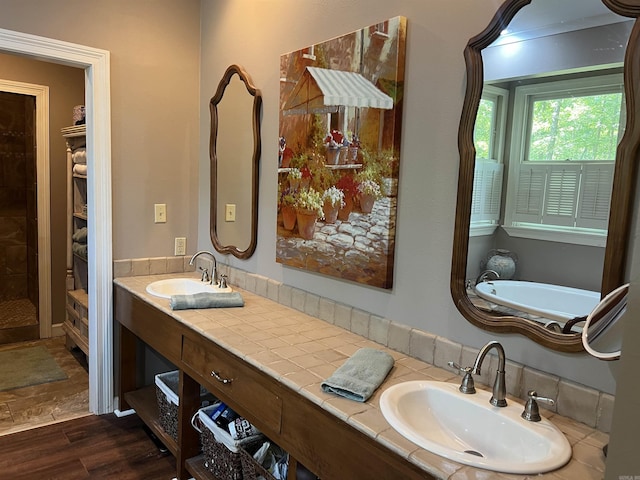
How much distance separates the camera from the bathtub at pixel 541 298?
133cm

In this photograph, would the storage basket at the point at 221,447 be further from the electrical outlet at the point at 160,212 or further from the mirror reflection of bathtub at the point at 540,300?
the electrical outlet at the point at 160,212

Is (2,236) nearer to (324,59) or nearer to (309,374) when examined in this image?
(324,59)

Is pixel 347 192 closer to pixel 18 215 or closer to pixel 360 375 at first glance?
pixel 360 375

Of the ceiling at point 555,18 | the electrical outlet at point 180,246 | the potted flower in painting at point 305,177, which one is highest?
the ceiling at point 555,18

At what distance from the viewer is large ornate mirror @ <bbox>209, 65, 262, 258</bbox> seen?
2572 millimetres

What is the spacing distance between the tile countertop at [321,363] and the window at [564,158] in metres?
0.53

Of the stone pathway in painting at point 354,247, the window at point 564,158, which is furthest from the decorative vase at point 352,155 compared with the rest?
the window at point 564,158

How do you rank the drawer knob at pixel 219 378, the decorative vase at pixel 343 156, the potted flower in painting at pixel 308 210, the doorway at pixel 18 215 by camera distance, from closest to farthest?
the drawer knob at pixel 219 378 < the decorative vase at pixel 343 156 < the potted flower in painting at pixel 308 210 < the doorway at pixel 18 215

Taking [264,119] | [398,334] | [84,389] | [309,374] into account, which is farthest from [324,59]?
[84,389]

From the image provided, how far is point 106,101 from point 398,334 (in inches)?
80.8

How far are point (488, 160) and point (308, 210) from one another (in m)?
0.90

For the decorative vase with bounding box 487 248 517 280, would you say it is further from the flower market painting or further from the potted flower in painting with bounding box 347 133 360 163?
the potted flower in painting with bounding box 347 133 360 163

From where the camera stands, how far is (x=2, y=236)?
4.61 metres

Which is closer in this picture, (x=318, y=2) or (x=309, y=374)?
(x=309, y=374)
